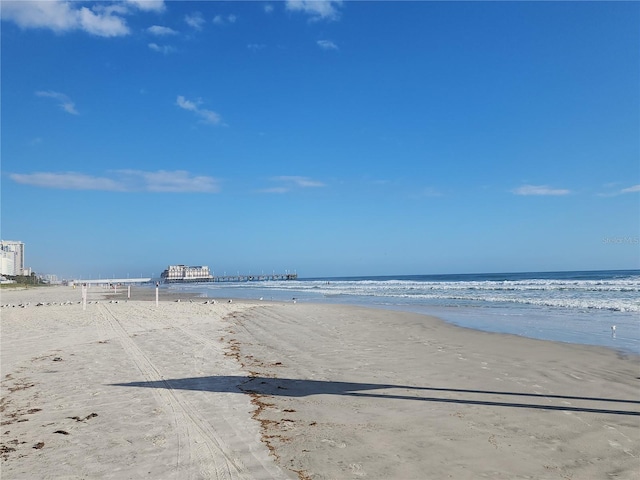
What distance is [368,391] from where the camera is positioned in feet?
21.4

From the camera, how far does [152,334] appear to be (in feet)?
41.5

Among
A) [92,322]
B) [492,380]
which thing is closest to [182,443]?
[492,380]

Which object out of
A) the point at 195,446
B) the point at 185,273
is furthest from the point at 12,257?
A: the point at 195,446

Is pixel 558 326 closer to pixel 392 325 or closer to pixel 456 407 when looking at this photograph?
A: pixel 392 325

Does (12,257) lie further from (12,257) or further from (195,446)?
Result: (195,446)

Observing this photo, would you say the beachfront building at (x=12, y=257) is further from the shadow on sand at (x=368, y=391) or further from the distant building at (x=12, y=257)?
the shadow on sand at (x=368, y=391)

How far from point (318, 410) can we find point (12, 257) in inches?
7300

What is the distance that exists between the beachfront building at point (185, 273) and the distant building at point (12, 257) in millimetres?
47945

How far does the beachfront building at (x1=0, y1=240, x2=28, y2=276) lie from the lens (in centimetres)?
13912

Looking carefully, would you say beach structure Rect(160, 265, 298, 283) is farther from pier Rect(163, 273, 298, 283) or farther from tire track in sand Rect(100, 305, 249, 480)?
tire track in sand Rect(100, 305, 249, 480)

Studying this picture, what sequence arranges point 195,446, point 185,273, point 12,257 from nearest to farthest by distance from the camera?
point 195,446 → point 12,257 → point 185,273

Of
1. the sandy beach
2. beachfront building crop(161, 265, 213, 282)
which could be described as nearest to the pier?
beachfront building crop(161, 265, 213, 282)

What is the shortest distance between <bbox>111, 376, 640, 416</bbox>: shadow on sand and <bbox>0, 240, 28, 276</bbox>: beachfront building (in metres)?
154

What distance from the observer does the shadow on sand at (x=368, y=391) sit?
5.90 meters
